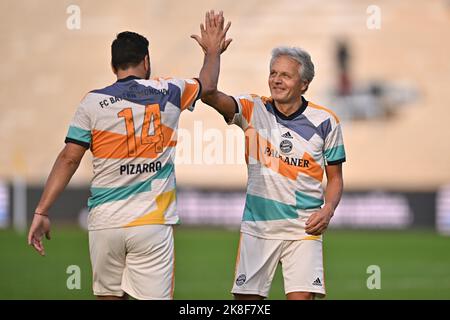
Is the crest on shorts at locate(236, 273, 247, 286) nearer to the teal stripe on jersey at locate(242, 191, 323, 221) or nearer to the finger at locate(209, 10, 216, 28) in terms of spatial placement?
the teal stripe on jersey at locate(242, 191, 323, 221)

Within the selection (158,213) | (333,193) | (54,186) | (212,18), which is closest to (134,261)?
(158,213)

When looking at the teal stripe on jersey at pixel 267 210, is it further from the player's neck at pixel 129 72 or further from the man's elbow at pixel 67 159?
the man's elbow at pixel 67 159

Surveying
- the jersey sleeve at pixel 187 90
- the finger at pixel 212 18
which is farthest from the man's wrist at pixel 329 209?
the finger at pixel 212 18

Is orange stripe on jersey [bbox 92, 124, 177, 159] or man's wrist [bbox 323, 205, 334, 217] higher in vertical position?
orange stripe on jersey [bbox 92, 124, 177, 159]

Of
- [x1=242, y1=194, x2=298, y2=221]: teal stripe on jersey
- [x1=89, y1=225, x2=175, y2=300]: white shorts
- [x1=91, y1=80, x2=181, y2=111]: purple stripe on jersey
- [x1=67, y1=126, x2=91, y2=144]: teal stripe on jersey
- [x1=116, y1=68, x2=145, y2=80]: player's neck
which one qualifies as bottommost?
[x1=89, y1=225, x2=175, y2=300]: white shorts

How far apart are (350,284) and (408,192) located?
10.9 m

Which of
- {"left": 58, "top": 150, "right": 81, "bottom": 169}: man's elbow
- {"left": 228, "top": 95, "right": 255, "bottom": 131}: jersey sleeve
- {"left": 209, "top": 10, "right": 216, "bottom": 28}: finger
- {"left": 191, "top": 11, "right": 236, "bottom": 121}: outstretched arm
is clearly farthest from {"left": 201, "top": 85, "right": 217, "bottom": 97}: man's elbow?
{"left": 58, "top": 150, "right": 81, "bottom": 169}: man's elbow

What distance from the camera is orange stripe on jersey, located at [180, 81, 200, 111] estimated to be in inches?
294

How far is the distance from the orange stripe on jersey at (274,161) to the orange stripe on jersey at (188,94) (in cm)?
71

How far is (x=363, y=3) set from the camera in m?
32.1

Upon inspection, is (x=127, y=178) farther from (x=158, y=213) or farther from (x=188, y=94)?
(x=188, y=94)

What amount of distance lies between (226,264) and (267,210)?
32.9ft

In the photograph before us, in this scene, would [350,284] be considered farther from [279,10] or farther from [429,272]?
[279,10]

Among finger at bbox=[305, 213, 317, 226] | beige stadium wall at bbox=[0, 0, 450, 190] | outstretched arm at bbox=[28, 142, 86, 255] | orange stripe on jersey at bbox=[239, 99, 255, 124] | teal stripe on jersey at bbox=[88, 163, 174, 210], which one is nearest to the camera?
outstretched arm at bbox=[28, 142, 86, 255]
